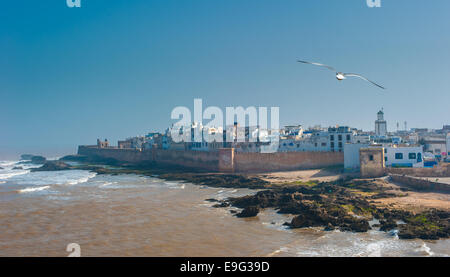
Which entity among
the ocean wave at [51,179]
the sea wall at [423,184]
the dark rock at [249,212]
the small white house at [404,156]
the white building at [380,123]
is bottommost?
the ocean wave at [51,179]

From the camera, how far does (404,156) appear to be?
101ft

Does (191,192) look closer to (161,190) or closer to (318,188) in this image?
(161,190)

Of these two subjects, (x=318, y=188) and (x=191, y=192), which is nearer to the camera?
(x=318, y=188)

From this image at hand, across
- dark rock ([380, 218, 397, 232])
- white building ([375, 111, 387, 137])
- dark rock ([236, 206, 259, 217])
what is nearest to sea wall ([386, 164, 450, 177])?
dark rock ([380, 218, 397, 232])

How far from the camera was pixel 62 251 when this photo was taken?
13.8 meters

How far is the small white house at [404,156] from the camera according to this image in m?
30.3

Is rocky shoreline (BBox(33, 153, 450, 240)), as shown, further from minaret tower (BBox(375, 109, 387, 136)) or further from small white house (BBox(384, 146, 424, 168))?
minaret tower (BBox(375, 109, 387, 136))

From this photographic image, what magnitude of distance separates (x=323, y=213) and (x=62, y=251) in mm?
11146

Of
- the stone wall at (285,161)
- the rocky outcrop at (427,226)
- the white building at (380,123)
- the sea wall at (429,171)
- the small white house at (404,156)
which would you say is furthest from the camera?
the white building at (380,123)

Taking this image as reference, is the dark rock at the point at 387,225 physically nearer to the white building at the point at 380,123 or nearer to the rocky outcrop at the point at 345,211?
the rocky outcrop at the point at 345,211

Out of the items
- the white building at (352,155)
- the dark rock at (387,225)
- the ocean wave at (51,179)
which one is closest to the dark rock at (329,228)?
the dark rock at (387,225)

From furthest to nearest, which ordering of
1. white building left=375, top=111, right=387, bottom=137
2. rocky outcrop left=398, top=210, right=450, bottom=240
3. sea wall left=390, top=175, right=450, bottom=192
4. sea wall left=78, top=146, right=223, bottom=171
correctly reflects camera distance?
white building left=375, top=111, right=387, bottom=137
sea wall left=78, top=146, right=223, bottom=171
sea wall left=390, top=175, right=450, bottom=192
rocky outcrop left=398, top=210, right=450, bottom=240

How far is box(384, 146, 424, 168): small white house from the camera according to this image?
30.3 m

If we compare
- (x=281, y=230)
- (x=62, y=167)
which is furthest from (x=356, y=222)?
(x=62, y=167)
